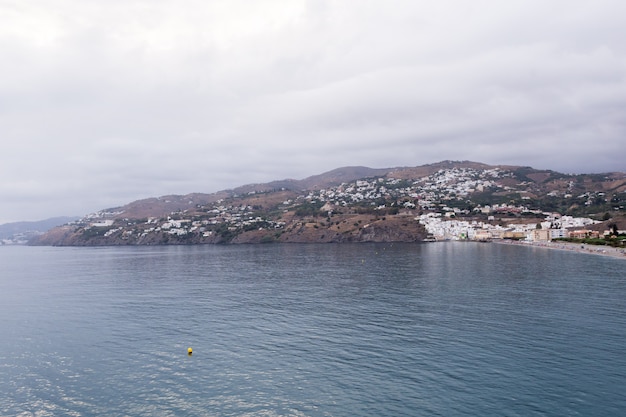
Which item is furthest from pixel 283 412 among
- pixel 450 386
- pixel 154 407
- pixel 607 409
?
pixel 607 409

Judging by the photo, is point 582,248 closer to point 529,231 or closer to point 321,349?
point 529,231

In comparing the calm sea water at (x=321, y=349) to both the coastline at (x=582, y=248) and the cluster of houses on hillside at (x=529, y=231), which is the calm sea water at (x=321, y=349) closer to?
the coastline at (x=582, y=248)

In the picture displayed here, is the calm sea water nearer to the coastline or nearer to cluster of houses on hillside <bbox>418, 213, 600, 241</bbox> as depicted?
the coastline

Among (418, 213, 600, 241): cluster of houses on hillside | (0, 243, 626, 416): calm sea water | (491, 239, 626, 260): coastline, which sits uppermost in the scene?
(418, 213, 600, 241): cluster of houses on hillside

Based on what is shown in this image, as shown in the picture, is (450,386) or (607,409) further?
(450,386)

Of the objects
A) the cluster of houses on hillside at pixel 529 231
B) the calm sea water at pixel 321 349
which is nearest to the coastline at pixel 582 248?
the cluster of houses on hillside at pixel 529 231

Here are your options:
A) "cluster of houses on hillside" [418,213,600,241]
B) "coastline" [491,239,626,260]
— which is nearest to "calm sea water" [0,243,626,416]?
"coastline" [491,239,626,260]

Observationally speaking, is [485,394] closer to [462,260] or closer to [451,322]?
[451,322]

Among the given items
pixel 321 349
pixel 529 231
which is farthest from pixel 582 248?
pixel 321 349

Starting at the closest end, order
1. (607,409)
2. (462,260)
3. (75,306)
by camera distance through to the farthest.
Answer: (607,409)
(75,306)
(462,260)
